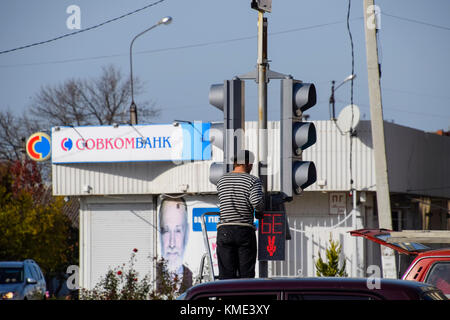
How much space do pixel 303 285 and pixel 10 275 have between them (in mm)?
19004

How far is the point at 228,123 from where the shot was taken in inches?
369

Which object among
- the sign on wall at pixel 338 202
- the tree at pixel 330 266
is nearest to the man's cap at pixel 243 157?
the tree at pixel 330 266

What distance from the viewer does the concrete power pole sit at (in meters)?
14.0

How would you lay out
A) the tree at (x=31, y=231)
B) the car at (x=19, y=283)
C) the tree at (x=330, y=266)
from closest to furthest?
the tree at (x=330, y=266) → the car at (x=19, y=283) → the tree at (x=31, y=231)

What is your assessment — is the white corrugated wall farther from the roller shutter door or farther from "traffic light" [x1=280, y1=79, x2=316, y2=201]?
"traffic light" [x1=280, y1=79, x2=316, y2=201]

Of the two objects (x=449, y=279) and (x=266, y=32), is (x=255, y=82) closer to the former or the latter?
(x=266, y=32)

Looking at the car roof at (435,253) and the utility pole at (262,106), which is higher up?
the utility pole at (262,106)

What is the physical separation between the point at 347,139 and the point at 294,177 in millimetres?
13075

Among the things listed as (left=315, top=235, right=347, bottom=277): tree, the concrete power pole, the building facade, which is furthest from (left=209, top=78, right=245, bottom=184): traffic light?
the building facade

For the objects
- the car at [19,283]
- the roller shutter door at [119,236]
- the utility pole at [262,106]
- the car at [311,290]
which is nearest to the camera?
the car at [311,290]

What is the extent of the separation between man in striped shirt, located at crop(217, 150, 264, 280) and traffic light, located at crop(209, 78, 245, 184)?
1.77 ft

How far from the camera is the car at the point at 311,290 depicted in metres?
5.09

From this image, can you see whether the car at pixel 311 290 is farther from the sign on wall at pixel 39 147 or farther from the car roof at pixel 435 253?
the sign on wall at pixel 39 147

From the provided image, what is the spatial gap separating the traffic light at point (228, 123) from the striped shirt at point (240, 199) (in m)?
0.52
